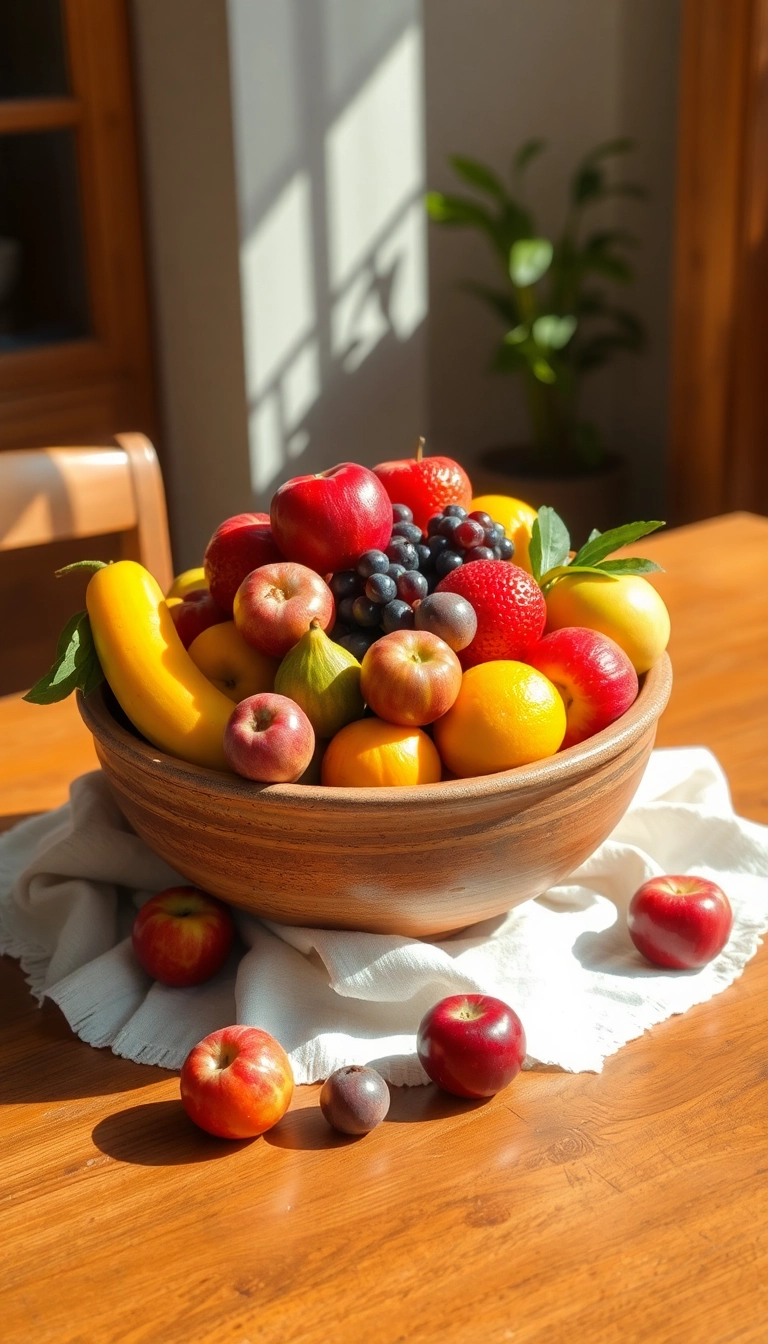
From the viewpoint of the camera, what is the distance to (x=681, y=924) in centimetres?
84

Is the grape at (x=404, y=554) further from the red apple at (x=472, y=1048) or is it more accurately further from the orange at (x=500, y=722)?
the red apple at (x=472, y=1048)

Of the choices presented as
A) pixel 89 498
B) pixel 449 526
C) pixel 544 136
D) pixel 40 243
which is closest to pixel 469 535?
pixel 449 526

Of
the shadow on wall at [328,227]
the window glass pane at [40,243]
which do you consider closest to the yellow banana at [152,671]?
the shadow on wall at [328,227]

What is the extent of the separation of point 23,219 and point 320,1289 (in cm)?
244

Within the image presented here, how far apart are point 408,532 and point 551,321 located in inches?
96.8

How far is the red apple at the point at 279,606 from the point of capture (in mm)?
786

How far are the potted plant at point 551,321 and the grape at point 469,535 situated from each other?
7.66ft

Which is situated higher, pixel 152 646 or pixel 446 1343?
pixel 152 646

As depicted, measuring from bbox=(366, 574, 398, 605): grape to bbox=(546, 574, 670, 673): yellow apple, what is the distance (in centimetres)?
13

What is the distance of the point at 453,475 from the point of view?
0.96m

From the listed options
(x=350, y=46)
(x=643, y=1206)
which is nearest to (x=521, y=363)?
(x=350, y=46)

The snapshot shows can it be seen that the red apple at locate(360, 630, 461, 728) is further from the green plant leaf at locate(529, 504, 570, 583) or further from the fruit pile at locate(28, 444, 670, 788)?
the green plant leaf at locate(529, 504, 570, 583)

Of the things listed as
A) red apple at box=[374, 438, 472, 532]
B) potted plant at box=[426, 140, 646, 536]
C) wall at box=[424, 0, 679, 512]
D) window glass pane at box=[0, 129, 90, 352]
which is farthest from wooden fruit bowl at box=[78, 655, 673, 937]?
wall at box=[424, 0, 679, 512]

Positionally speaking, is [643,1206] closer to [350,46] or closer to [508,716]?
[508,716]
